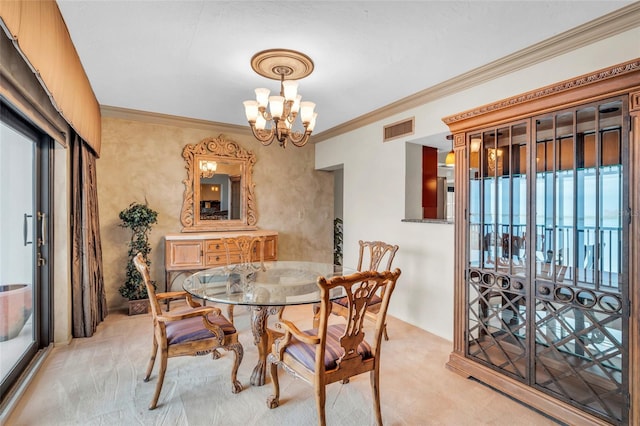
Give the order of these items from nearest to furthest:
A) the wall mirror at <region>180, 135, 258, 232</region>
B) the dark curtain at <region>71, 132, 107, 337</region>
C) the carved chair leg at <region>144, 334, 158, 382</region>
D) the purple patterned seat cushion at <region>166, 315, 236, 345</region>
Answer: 1. the purple patterned seat cushion at <region>166, 315, 236, 345</region>
2. the carved chair leg at <region>144, 334, 158, 382</region>
3. the dark curtain at <region>71, 132, 107, 337</region>
4. the wall mirror at <region>180, 135, 258, 232</region>

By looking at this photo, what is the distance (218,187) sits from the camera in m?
4.85

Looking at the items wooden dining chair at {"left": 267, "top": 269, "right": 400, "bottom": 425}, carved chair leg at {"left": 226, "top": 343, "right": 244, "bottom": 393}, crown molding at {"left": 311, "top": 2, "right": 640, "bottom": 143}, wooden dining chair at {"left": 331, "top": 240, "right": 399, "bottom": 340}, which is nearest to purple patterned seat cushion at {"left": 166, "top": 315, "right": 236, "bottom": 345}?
carved chair leg at {"left": 226, "top": 343, "right": 244, "bottom": 393}

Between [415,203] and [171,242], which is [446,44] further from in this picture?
[171,242]

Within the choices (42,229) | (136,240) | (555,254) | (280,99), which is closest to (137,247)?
(136,240)

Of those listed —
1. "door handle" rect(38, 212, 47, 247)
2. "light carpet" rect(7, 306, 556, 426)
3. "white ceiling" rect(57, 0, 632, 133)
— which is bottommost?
"light carpet" rect(7, 306, 556, 426)

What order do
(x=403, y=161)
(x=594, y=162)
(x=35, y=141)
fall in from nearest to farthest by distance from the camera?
(x=594, y=162) → (x=35, y=141) → (x=403, y=161)

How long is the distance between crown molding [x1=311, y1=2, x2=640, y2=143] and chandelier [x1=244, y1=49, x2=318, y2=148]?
1346 mm

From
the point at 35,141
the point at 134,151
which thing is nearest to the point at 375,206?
the point at 134,151

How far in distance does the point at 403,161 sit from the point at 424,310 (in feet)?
5.60

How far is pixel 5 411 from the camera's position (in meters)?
2.02

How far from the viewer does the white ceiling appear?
2.05 m

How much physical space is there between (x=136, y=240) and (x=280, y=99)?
9.59ft

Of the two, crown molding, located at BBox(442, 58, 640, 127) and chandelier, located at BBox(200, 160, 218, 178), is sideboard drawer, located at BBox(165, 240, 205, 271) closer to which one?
chandelier, located at BBox(200, 160, 218, 178)

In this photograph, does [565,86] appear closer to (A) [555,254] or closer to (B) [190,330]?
(A) [555,254]
